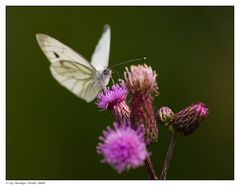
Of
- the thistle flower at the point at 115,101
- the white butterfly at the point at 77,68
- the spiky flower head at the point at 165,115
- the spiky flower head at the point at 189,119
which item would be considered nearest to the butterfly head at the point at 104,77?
the white butterfly at the point at 77,68

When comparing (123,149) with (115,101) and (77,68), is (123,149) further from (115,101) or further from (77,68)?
(77,68)

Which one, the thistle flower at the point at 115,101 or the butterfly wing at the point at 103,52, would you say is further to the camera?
the butterfly wing at the point at 103,52

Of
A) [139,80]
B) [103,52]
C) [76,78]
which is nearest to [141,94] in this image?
[139,80]

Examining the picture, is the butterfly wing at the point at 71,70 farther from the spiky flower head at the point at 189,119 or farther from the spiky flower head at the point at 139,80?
the spiky flower head at the point at 189,119

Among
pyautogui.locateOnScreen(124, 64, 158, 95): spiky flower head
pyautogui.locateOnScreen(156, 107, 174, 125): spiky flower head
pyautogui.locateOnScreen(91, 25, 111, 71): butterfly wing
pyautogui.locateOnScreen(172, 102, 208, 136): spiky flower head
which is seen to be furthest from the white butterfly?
pyautogui.locateOnScreen(172, 102, 208, 136): spiky flower head

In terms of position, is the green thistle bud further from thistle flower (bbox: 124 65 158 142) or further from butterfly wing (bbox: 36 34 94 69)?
butterfly wing (bbox: 36 34 94 69)

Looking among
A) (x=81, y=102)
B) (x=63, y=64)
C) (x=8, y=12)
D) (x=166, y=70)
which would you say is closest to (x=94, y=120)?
(x=81, y=102)

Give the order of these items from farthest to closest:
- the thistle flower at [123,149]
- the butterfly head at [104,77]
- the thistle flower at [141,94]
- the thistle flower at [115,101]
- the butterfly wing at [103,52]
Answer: the butterfly wing at [103,52], the butterfly head at [104,77], the thistle flower at [115,101], the thistle flower at [141,94], the thistle flower at [123,149]
